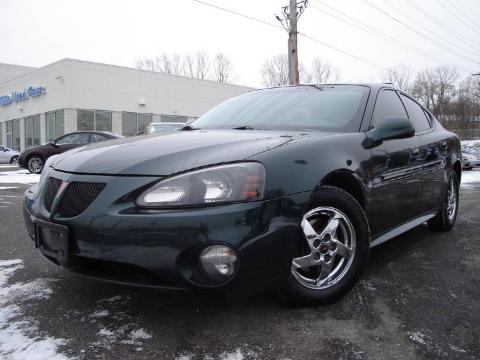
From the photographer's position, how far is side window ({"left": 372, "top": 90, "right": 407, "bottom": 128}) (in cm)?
327

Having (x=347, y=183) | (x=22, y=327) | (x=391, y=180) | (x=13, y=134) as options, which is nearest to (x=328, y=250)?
(x=347, y=183)

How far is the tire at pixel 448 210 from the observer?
4464 millimetres

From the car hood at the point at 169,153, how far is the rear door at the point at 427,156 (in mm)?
1323

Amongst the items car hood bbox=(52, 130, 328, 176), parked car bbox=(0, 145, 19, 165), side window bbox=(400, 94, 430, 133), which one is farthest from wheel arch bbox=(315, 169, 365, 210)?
parked car bbox=(0, 145, 19, 165)

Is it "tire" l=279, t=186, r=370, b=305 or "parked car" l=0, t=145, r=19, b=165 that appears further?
"parked car" l=0, t=145, r=19, b=165

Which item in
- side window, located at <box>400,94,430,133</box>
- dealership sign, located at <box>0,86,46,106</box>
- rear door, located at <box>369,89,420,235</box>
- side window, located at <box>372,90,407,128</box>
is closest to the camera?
rear door, located at <box>369,89,420,235</box>

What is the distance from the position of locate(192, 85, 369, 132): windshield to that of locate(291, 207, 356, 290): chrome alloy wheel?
0.68 meters

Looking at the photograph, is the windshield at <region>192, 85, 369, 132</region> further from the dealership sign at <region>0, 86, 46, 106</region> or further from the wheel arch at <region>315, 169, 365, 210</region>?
the dealership sign at <region>0, 86, 46, 106</region>

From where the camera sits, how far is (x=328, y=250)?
252 centimetres

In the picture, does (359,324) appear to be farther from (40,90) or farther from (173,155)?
(40,90)

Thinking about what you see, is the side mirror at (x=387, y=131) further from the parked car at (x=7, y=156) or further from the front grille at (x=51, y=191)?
the parked car at (x=7, y=156)

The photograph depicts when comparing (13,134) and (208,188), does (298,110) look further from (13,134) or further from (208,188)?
(13,134)

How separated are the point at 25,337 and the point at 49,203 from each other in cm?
66

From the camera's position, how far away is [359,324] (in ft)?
7.51
